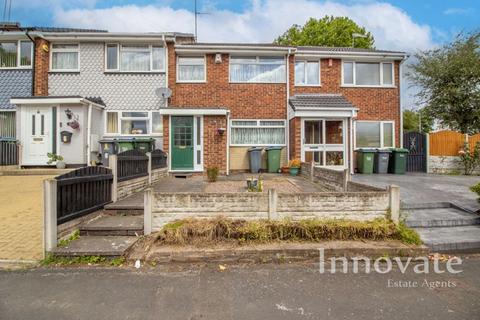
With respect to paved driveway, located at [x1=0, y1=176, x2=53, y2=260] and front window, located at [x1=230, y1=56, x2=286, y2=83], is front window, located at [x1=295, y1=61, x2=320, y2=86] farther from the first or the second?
Answer: paved driveway, located at [x1=0, y1=176, x2=53, y2=260]

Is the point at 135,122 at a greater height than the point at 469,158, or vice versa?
the point at 135,122

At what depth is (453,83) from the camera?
1688 centimetres

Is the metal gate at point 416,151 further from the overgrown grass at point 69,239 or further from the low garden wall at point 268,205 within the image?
the overgrown grass at point 69,239

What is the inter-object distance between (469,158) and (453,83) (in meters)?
5.95

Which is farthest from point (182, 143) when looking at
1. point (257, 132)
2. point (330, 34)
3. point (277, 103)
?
point (330, 34)

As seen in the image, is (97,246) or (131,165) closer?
(97,246)

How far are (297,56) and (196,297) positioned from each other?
40.6 ft

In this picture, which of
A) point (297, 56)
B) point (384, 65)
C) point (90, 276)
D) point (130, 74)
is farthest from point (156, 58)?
point (90, 276)

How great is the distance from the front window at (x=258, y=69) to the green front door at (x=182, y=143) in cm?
307

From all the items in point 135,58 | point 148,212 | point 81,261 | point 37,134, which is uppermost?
point 135,58

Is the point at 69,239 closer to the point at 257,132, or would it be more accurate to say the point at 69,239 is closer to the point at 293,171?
the point at 293,171

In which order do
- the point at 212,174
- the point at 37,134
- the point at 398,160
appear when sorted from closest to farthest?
the point at 212,174 < the point at 37,134 < the point at 398,160

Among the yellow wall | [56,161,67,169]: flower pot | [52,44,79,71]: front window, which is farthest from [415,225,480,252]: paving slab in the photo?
[52,44,79,71]: front window

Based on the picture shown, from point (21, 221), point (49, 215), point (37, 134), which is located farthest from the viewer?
point (37, 134)
